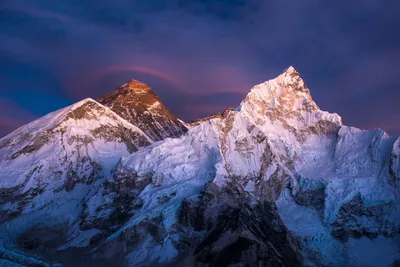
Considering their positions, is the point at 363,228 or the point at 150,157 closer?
the point at 363,228

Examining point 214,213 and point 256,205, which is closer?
point 214,213

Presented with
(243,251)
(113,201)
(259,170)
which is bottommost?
(243,251)

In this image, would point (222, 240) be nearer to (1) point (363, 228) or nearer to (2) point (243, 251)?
(2) point (243, 251)

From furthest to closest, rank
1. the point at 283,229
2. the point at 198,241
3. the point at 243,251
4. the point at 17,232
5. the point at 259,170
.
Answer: the point at 259,170 < the point at 17,232 < the point at 283,229 < the point at 198,241 < the point at 243,251

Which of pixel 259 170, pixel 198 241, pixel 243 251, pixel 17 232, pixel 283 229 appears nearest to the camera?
pixel 243 251

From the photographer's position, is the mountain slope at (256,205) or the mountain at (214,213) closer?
the mountain slope at (256,205)

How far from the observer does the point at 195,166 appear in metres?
190

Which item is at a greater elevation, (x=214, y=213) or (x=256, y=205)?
(x=256, y=205)

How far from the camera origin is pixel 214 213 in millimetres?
165875

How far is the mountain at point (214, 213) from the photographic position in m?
157

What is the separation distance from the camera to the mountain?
15688 centimetres

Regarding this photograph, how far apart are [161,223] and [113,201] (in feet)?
91.2

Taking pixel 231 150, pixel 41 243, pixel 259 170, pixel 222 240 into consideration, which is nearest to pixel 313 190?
pixel 259 170

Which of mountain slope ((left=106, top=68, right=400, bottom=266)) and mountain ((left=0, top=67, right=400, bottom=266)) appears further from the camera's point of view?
mountain ((left=0, top=67, right=400, bottom=266))
